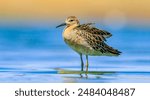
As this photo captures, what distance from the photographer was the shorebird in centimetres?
133

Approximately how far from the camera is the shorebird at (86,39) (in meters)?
1.33

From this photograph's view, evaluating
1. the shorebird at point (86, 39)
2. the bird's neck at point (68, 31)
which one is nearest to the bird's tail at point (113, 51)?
the shorebird at point (86, 39)

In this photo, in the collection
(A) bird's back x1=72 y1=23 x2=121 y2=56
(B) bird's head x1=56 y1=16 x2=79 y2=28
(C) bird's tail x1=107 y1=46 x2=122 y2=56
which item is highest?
(B) bird's head x1=56 y1=16 x2=79 y2=28

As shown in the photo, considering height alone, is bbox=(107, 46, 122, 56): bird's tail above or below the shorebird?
below

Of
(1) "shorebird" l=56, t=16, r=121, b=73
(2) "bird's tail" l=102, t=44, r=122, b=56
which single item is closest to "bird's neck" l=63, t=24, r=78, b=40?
(1) "shorebird" l=56, t=16, r=121, b=73

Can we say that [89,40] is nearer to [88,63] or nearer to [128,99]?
[88,63]

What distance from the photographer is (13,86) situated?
51.4 inches

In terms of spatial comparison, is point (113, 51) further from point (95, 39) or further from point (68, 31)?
point (68, 31)

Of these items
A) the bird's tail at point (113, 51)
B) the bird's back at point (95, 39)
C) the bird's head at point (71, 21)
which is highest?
the bird's head at point (71, 21)

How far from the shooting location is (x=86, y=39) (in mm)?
1354

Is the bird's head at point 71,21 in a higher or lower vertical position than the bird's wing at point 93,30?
higher

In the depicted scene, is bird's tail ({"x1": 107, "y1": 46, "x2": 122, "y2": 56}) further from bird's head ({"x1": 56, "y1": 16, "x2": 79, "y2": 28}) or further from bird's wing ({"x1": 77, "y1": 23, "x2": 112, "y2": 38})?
bird's head ({"x1": 56, "y1": 16, "x2": 79, "y2": 28})

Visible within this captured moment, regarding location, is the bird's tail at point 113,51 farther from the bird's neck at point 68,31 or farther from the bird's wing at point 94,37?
the bird's neck at point 68,31

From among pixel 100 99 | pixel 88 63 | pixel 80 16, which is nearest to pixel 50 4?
pixel 80 16
